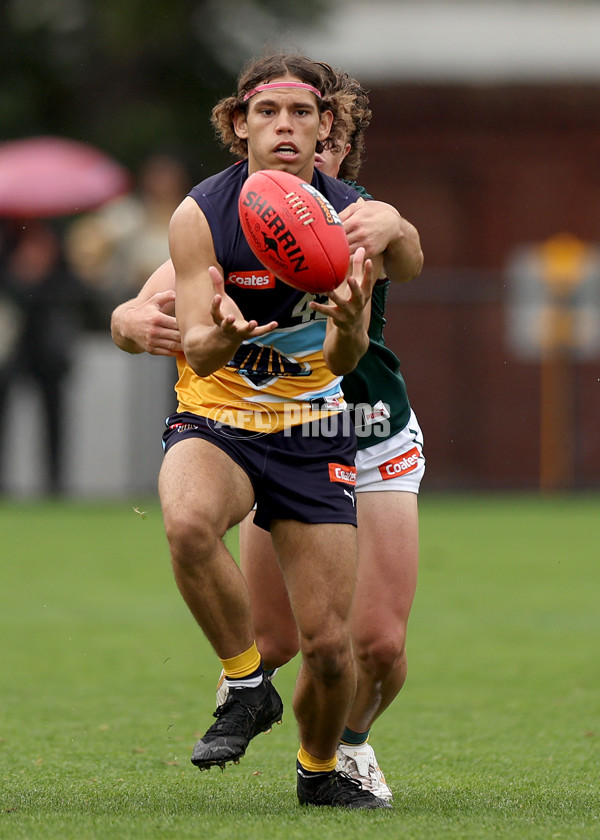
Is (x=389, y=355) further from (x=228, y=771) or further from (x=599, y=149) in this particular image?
(x=599, y=149)

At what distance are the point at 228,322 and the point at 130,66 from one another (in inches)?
636

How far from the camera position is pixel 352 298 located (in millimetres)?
4652

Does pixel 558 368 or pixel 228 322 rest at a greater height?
pixel 228 322

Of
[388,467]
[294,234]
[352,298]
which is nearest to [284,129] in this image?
[294,234]

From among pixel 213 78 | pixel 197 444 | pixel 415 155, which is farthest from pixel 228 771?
pixel 415 155

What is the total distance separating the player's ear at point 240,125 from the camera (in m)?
5.23

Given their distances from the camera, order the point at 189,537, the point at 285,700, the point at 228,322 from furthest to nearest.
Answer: the point at 285,700 → the point at 189,537 → the point at 228,322

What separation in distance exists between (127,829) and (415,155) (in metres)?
18.8

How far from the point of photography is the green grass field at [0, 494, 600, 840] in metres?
4.83

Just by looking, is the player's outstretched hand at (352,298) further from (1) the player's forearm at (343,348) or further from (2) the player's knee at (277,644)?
(2) the player's knee at (277,644)

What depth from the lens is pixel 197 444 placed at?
4961 mm

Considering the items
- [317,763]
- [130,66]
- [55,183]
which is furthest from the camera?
[130,66]

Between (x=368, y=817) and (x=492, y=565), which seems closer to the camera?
(x=368, y=817)

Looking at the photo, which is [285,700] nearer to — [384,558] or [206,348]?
[384,558]
